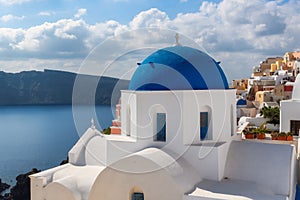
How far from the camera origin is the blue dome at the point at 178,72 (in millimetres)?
8391

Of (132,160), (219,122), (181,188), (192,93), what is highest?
(192,93)

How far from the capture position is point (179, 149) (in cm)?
825

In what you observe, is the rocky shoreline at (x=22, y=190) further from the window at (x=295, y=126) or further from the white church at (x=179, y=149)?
the window at (x=295, y=126)

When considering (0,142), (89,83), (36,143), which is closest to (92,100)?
(89,83)

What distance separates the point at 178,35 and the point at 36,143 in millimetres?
47296

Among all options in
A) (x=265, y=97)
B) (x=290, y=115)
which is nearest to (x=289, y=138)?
(x=290, y=115)

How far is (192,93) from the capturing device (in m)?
8.29

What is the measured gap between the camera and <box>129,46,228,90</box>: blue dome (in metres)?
8.39

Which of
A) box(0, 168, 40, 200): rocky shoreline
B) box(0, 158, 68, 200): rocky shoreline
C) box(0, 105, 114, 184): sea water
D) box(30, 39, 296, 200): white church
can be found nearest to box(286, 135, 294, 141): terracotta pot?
box(30, 39, 296, 200): white church

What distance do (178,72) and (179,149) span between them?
189 centimetres

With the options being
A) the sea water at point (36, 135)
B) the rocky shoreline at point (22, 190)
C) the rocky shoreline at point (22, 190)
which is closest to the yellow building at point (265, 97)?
the sea water at point (36, 135)

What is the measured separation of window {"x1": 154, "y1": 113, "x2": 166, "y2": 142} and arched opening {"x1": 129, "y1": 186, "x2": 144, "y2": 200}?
1.53m

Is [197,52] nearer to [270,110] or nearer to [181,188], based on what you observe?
[181,188]

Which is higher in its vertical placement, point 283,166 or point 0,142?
point 283,166
